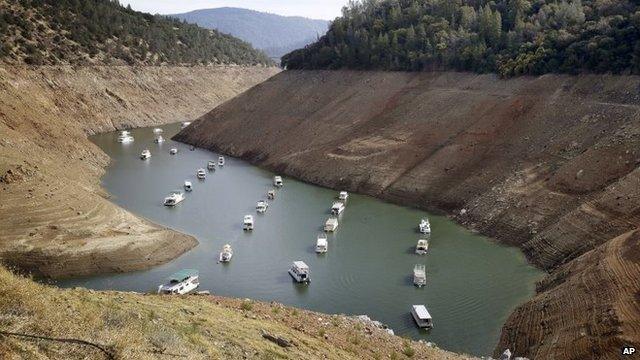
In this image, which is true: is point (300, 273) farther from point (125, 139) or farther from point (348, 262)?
point (125, 139)

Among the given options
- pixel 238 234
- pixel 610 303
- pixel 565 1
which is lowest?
pixel 238 234

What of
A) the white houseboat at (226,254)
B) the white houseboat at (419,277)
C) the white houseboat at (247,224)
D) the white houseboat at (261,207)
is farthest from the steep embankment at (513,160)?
the white houseboat at (226,254)

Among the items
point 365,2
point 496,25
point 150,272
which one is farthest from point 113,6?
point 150,272

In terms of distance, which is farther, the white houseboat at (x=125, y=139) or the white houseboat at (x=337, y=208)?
the white houseboat at (x=125, y=139)

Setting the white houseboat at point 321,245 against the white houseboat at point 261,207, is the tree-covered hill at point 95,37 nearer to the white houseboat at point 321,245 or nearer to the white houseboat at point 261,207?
the white houseboat at point 261,207

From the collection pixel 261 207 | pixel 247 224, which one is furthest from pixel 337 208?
pixel 247 224

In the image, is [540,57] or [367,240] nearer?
[367,240]

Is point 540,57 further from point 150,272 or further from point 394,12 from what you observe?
point 150,272
